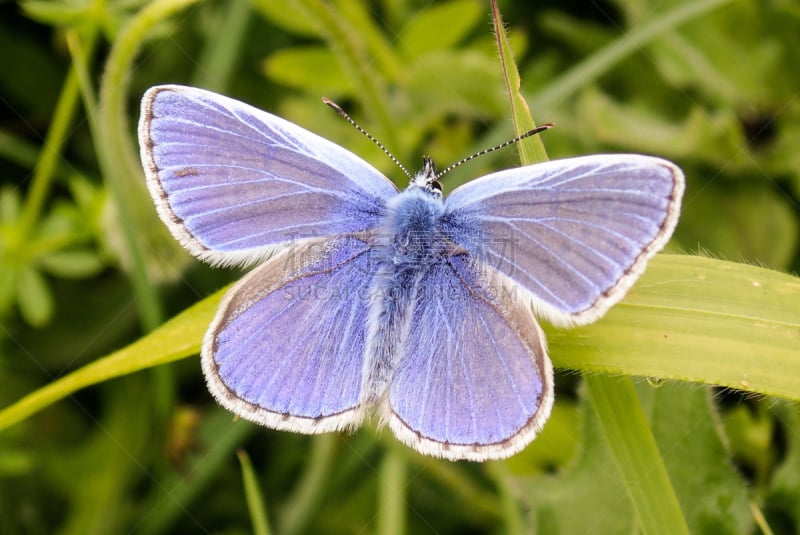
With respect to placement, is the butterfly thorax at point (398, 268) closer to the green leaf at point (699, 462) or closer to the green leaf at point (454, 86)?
the green leaf at point (699, 462)

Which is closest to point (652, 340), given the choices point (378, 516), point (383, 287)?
point (383, 287)

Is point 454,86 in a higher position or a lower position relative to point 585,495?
higher

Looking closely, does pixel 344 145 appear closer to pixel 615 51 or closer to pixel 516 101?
pixel 615 51

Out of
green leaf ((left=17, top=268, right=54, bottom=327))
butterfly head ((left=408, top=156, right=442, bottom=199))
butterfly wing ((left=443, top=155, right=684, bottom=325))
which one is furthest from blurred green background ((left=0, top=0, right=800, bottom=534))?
butterfly wing ((left=443, top=155, right=684, bottom=325))

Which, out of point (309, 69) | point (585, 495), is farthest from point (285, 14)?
point (585, 495)

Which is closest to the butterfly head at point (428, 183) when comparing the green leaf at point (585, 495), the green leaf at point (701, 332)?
the green leaf at point (701, 332)

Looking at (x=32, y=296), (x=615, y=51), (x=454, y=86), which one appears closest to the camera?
(x=32, y=296)

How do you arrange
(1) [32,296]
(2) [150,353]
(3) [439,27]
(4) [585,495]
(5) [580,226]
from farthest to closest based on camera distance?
(3) [439,27]
(1) [32,296]
(4) [585,495]
(2) [150,353]
(5) [580,226]

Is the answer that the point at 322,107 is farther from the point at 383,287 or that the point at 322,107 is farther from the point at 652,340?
the point at 652,340
